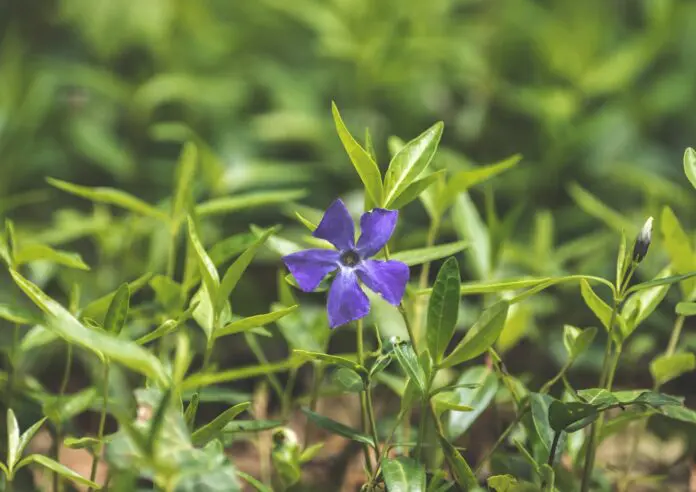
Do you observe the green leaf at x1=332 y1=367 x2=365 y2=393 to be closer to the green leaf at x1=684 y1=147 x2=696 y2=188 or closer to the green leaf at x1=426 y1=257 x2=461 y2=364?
the green leaf at x1=426 y1=257 x2=461 y2=364

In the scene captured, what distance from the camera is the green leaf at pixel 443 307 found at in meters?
0.93

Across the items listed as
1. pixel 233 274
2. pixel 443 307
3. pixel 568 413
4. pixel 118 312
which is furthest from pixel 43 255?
pixel 568 413

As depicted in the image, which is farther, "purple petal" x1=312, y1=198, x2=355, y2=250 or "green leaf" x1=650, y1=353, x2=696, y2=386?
A: "green leaf" x1=650, y1=353, x2=696, y2=386

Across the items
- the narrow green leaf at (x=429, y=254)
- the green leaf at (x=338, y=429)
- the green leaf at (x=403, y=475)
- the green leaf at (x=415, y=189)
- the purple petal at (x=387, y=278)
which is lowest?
the green leaf at (x=338, y=429)

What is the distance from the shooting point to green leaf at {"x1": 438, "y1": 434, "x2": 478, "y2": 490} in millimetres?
978

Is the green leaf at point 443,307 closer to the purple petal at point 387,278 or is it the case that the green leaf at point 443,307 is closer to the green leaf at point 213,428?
the purple petal at point 387,278

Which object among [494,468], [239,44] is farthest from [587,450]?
[239,44]

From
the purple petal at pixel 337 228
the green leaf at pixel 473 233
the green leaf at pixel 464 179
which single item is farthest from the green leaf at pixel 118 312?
the green leaf at pixel 473 233

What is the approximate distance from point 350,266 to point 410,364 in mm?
122

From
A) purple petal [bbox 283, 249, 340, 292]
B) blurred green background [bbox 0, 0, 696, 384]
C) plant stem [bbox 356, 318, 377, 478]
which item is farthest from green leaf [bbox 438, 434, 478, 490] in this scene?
blurred green background [bbox 0, 0, 696, 384]

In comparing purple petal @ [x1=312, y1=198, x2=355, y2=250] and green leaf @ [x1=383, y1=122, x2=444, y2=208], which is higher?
green leaf @ [x1=383, y1=122, x2=444, y2=208]

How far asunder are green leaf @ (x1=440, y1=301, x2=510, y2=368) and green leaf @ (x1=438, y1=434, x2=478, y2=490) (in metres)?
0.11

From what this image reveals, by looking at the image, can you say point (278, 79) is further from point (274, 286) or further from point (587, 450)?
point (587, 450)

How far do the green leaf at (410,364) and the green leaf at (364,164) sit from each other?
0.16 metres
